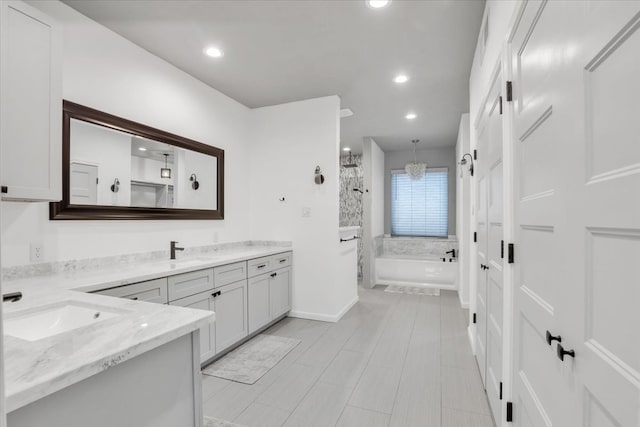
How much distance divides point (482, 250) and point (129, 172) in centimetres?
296

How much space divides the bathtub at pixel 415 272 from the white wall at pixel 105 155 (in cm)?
446

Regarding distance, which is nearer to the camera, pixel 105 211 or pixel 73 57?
pixel 73 57

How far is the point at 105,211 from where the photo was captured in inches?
94.5

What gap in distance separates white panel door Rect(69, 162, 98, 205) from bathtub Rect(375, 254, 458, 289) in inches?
183

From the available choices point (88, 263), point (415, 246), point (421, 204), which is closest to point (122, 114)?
point (88, 263)

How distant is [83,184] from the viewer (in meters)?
2.27

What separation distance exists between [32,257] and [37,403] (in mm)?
1742

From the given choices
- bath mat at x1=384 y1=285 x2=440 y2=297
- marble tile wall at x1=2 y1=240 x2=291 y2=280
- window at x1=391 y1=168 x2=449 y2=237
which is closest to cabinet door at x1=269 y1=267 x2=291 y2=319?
marble tile wall at x1=2 y1=240 x2=291 y2=280

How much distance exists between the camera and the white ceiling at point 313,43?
2.23 m

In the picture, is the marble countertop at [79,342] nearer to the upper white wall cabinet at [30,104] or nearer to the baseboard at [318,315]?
the upper white wall cabinet at [30,104]

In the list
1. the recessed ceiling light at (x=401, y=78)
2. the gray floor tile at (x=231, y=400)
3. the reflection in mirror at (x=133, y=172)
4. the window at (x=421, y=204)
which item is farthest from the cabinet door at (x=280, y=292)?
the window at (x=421, y=204)

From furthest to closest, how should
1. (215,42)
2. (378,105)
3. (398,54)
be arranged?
1. (378,105)
2. (398,54)
3. (215,42)

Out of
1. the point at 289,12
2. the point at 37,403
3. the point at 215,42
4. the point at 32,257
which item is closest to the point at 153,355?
the point at 37,403

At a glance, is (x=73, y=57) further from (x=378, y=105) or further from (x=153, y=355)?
(x=378, y=105)
